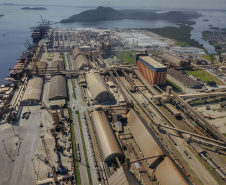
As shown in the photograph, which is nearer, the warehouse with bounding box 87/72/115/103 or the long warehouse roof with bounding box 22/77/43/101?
the long warehouse roof with bounding box 22/77/43/101

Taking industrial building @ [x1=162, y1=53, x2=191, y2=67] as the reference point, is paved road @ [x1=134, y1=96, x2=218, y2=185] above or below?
below

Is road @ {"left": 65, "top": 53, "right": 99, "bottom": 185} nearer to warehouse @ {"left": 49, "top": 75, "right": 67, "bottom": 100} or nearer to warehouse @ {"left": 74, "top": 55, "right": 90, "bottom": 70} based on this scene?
warehouse @ {"left": 49, "top": 75, "right": 67, "bottom": 100}

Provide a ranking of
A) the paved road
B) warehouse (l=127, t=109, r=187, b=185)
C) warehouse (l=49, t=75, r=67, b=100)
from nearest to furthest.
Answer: warehouse (l=127, t=109, r=187, b=185)
the paved road
warehouse (l=49, t=75, r=67, b=100)

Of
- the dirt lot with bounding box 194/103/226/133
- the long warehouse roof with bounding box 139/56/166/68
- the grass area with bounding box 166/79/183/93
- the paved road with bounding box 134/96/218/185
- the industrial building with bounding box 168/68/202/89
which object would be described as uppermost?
the long warehouse roof with bounding box 139/56/166/68

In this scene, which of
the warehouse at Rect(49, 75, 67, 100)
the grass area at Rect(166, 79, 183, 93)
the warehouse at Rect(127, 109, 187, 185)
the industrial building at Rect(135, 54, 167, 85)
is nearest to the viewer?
the warehouse at Rect(127, 109, 187, 185)

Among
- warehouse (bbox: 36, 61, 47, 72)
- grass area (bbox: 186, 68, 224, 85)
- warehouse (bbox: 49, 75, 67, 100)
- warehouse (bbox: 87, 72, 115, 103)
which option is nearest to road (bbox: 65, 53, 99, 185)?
warehouse (bbox: 49, 75, 67, 100)

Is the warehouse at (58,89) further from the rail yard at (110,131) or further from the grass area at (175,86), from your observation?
the grass area at (175,86)

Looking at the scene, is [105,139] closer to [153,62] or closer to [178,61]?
[153,62]
